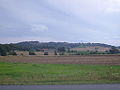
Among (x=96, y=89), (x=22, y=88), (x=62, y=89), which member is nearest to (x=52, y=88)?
(x=62, y=89)

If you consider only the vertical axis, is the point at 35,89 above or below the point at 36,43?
below

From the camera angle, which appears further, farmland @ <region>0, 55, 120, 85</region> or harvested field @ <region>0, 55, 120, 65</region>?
harvested field @ <region>0, 55, 120, 65</region>

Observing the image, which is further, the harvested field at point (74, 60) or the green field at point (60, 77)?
the harvested field at point (74, 60)

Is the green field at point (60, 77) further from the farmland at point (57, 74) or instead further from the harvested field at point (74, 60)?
the harvested field at point (74, 60)

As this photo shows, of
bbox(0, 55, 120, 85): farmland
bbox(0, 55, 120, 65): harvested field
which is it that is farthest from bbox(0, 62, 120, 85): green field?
bbox(0, 55, 120, 65): harvested field

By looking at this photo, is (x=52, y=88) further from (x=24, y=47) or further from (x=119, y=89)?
(x=24, y=47)

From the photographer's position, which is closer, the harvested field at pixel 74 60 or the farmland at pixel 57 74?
the farmland at pixel 57 74

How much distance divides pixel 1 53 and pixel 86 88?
2835 inches

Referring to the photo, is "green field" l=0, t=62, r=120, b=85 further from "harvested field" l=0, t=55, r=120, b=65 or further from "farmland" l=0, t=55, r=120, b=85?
"harvested field" l=0, t=55, r=120, b=65

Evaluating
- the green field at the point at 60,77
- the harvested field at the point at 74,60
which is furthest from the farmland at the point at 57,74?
the harvested field at the point at 74,60

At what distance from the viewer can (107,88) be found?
1029 cm

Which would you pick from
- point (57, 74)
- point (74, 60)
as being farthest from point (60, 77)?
point (74, 60)

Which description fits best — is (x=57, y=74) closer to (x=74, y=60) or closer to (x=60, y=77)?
(x=60, y=77)

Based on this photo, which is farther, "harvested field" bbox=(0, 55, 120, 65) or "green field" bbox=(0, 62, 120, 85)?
"harvested field" bbox=(0, 55, 120, 65)
